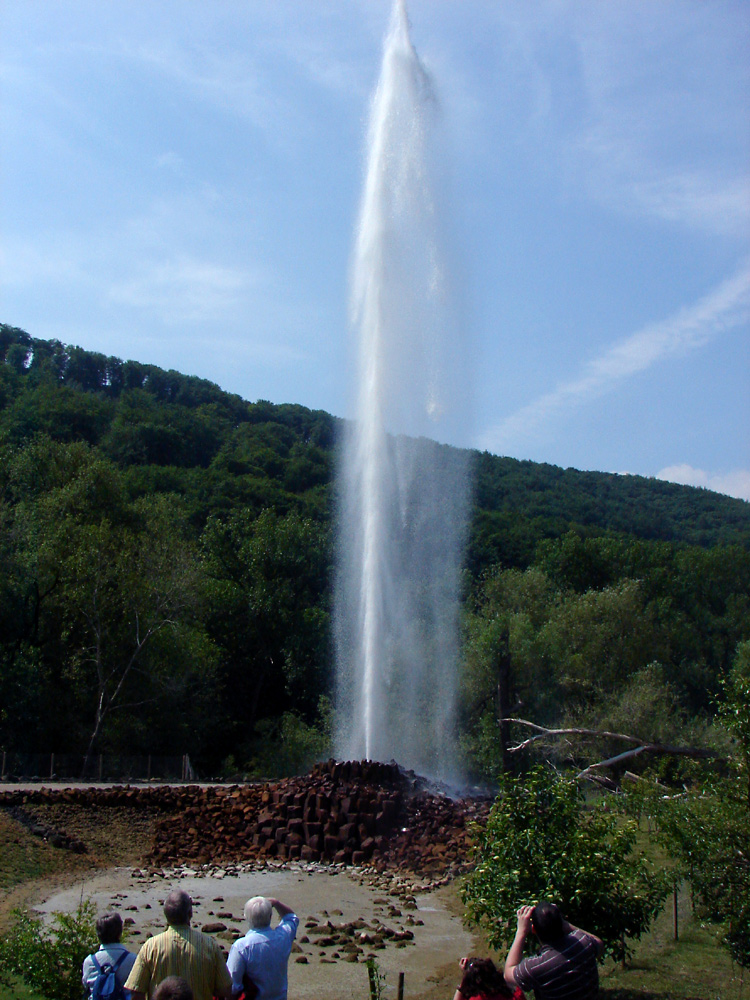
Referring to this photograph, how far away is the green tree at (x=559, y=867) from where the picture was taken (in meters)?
7.88

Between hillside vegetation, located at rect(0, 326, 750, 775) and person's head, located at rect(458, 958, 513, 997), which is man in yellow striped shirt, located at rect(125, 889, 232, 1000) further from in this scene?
hillside vegetation, located at rect(0, 326, 750, 775)

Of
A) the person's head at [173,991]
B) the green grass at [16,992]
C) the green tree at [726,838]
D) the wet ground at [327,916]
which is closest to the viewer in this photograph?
the person's head at [173,991]

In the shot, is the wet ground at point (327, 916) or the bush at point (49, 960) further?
the wet ground at point (327, 916)

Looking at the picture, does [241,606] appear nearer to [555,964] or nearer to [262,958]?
[262,958]

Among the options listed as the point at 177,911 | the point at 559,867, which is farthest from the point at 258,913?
the point at 559,867

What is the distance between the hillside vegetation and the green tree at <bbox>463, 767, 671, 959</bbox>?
754 centimetres

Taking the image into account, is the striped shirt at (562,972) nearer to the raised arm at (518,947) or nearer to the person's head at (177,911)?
the raised arm at (518,947)

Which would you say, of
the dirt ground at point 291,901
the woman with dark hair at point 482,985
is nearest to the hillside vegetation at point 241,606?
the dirt ground at point 291,901

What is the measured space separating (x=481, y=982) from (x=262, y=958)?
1350 millimetres

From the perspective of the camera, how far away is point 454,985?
9.90 m

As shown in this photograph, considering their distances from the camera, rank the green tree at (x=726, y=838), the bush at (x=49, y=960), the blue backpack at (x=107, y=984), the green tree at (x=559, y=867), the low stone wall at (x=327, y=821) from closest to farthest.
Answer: the blue backpack at (x=107, y=984)
the bush at (x=49, y=960)
the green tree at (x=559, y=867)
the green tree at (x=726, y=838)
the low stone wall at (x=327, y=821)

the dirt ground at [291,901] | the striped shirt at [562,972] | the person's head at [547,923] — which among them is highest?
the person's head at [547,923]

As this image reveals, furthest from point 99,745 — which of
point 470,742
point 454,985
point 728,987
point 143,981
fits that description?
point 143,981

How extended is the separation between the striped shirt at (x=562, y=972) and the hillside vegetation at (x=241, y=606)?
451 inches
